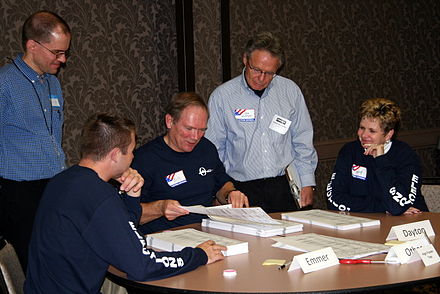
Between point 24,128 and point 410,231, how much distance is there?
2012 mm

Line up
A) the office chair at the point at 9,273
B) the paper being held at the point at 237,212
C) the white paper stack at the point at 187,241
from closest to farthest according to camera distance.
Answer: the office chair at the point at 9,273, the white paper stack at the point at 187,241, the paper being held at the point at 237,212

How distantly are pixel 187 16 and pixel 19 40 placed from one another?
1273mm

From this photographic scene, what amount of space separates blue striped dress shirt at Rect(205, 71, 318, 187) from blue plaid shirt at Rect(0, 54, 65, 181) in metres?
0.99

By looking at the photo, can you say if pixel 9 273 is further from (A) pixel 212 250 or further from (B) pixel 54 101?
(B) pixel 54 101

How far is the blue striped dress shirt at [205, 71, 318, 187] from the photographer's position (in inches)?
148

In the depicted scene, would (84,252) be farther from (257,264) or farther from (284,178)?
(284,178)

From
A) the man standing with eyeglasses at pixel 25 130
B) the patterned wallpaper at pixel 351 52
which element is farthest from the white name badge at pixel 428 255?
the patterned wallpaper at pixel 351 52

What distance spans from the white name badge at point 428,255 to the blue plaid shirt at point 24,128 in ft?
6.56

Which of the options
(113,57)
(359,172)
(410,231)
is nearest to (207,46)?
(113,57)

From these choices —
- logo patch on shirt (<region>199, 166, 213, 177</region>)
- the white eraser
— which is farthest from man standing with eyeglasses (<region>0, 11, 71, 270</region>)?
the white eraser

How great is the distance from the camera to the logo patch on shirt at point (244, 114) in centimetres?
377

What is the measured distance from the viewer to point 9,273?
2205 millimetres

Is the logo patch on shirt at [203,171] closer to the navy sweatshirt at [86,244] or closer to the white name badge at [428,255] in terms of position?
Answer: the navy sweatshirt at [86,244]

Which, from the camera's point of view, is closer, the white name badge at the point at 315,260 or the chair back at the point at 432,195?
the white name badge at the point at 315,260
